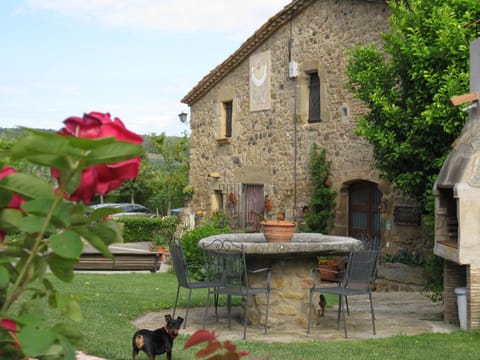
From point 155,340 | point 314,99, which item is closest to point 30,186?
point 155,340

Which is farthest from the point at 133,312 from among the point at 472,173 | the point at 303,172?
the point at 303,172

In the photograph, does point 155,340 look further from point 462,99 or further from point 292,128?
point 292,128

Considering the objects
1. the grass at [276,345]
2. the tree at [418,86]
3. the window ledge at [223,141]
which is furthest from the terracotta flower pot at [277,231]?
the window ledge at [223,141]

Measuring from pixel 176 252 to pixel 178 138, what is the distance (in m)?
25.9

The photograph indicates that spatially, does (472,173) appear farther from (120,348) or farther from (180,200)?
(180,200)

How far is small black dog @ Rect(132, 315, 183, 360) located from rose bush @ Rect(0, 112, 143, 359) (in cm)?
485

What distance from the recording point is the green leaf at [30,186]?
1117 millimetres

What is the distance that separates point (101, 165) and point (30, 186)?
109 mm

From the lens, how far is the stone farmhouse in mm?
13992

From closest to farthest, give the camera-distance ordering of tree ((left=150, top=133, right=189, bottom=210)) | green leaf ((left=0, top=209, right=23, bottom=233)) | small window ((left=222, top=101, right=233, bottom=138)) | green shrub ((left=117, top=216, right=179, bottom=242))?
green leaf ((left=0, top=209, right=23, bottom=233)), small window ((left=222, top=101, right=233, bottom=138)), green shrub ((left=117, top=216, right=179, bottom=242)), tree ((left=150, top=133, right=189, bottom=210))

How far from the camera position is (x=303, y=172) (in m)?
15.7

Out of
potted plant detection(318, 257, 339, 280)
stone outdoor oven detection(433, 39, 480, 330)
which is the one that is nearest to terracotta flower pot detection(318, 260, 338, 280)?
potted plant detection(318, 257, 339, 280)

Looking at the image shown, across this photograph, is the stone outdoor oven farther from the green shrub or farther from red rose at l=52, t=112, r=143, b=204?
the green shrub

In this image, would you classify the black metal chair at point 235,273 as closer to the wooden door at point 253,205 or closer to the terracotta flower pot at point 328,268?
the terracotta flower pot at point 328,268
